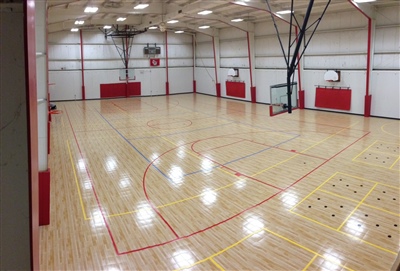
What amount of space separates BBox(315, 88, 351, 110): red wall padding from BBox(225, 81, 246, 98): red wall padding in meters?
8.40

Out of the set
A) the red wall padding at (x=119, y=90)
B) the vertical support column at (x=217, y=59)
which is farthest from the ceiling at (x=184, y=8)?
the red wall padding at (x=119, y=90)

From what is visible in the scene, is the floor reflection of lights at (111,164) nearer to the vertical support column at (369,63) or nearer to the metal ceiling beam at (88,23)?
the vertical support column at (369,63)

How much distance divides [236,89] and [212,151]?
1852 centimetres

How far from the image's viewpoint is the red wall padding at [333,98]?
22.8 meters

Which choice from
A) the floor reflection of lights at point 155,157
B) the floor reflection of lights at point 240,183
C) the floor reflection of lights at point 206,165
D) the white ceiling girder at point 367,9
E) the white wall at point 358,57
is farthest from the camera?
the white wall at point 358,57

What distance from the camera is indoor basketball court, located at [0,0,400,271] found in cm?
271

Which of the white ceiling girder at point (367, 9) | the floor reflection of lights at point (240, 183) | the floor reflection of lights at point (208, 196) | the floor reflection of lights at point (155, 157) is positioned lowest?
the floor reflection of lights at point (208, 196)

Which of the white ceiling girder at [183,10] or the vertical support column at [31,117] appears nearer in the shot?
the vertical support column at [31,117]

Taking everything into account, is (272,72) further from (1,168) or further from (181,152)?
(1,168)

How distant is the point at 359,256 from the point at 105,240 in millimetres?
5455

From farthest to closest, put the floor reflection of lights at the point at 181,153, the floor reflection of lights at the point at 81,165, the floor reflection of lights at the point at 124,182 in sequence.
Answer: the floor reflection of lights at the point at 181,153 → the floor reflection of lights at the point at 81,165 → the floor reflection of lights at the point at 124,182

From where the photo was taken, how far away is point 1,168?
2256 millimetres

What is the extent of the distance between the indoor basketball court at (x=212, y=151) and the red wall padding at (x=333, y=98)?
98mm

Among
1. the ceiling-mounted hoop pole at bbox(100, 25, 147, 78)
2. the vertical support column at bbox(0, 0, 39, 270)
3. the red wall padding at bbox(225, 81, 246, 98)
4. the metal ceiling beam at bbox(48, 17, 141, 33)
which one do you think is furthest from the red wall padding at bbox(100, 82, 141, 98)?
the vertical support column at bbox(0, 0, 39, 270)
